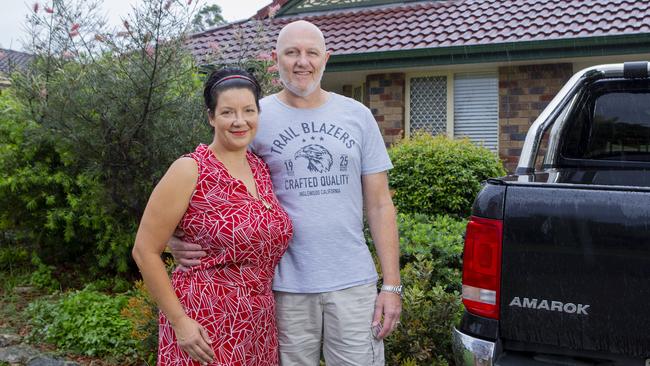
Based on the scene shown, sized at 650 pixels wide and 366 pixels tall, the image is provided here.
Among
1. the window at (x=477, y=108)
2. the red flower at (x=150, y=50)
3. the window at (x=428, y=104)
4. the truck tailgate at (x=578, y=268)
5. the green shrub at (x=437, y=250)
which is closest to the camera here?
the truck tailgate at (x=578, y=268)

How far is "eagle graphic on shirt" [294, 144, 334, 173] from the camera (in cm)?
261

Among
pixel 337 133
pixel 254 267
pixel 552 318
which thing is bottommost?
pixel 552 318

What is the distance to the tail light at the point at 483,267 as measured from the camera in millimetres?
2303

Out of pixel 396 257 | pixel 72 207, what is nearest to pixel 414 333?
pixel 396 257

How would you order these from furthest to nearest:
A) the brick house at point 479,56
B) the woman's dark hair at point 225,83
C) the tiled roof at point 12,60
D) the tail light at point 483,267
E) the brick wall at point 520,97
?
the brick wall at point 520,97 → the brick house at point 479,56 → the tiled roof at point 12,60 → the woman's dark hair at point 225,83 → the tail light at point 483,267

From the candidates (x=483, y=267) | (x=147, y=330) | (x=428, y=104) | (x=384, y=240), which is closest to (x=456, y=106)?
(x=428, y=104)

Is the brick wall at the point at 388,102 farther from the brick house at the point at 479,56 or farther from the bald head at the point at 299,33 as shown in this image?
the bald head at the point at 299,33

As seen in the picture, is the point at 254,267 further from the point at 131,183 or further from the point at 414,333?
the point at 131,183

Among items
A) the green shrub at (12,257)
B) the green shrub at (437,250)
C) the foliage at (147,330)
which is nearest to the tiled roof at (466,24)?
the green shrub at (12,257)

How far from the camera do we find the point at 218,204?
238 cm

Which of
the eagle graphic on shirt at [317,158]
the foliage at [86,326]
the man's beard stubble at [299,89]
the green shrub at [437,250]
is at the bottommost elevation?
the foliage at [86,326]

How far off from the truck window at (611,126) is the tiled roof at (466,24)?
5.54 m

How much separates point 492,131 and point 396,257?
26.6 ft

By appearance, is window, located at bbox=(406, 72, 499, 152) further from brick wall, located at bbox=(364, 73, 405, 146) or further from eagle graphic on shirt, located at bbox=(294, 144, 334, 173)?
eagle graphic on shirt, located at bbox=(294, 144, 334, 173)
